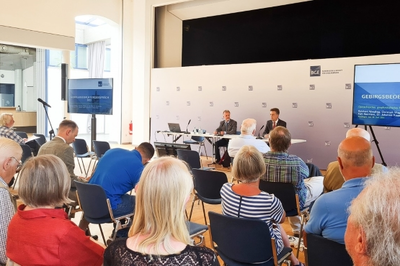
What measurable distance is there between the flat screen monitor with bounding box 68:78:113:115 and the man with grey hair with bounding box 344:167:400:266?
776 centimetres

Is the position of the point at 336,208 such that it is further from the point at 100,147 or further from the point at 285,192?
the point at 100,147

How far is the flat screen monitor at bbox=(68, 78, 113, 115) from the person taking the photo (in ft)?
27.4

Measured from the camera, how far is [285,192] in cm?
343

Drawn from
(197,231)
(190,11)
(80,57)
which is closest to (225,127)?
(190,11)

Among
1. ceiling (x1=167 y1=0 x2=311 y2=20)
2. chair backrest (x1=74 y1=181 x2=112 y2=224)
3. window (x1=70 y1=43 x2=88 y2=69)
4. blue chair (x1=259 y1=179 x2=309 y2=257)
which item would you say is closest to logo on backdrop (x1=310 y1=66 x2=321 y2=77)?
ceiling (x1=167 y1=0 x2=311 y2=20)

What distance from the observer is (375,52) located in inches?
358

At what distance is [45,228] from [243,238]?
1.17 m

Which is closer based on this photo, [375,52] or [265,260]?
[265,260]

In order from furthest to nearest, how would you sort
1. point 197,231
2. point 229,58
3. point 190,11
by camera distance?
point 190,11 < point 229,58 < point 197,231

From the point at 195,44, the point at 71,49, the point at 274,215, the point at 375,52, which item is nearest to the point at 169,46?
the point at 195,44

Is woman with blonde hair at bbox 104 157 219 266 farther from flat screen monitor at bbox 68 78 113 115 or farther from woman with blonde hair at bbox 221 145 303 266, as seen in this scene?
flat screen monitor at bbox 68 78 113 115

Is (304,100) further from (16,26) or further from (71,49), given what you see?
(16,26)

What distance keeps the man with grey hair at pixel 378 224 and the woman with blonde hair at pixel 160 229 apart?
64cm

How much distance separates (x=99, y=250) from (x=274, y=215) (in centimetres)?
123
